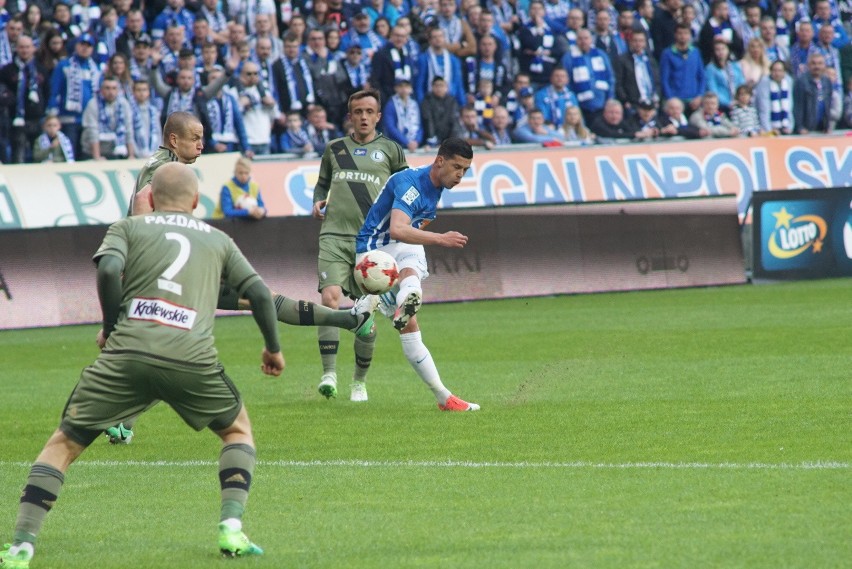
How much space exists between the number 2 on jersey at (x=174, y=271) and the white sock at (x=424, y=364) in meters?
4.57

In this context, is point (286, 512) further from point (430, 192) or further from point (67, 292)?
point (67, 292)

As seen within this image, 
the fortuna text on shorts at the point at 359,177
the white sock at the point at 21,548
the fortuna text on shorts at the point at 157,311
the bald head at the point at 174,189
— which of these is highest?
the bald head at the point at 174,189

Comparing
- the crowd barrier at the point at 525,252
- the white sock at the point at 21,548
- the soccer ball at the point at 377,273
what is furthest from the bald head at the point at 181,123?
the crowd barrier at the point at 525,252

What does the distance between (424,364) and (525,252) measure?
391 inches

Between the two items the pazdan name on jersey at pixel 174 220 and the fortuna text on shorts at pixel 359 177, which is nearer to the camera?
the pazdan name on jersey at pixel 174 220

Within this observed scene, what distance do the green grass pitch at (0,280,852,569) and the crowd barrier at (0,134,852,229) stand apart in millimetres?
5330

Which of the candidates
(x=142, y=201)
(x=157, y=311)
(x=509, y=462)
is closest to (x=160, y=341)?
(x=157, y=311)

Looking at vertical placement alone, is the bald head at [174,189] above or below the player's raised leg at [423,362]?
above

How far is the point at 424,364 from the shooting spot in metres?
10.1

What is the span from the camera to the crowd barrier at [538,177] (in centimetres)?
1994

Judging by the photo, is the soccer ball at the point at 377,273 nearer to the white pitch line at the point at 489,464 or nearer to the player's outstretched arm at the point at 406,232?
the player's outstretched arm at the point at 406,232

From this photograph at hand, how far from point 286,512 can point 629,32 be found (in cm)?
1918

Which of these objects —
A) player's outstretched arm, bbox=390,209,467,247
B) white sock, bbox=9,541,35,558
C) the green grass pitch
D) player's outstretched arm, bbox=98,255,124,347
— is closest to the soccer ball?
player's outstretched arm, bbox=390,209,467,247

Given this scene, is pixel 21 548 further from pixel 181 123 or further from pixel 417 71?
pixel 417 71
